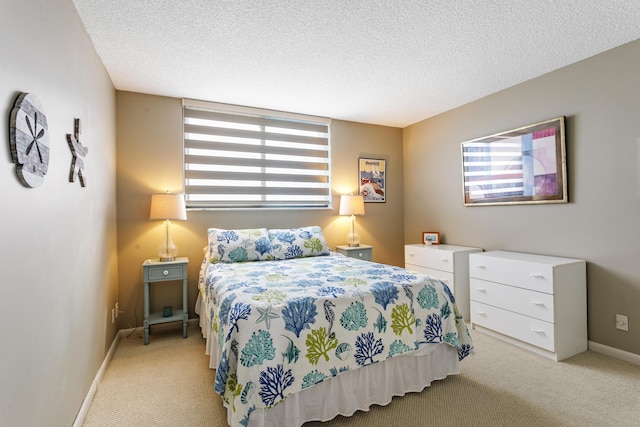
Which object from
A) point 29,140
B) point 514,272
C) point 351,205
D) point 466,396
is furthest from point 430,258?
point 29,140

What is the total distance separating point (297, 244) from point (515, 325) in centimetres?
212

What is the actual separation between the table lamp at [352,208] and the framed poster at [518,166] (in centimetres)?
126

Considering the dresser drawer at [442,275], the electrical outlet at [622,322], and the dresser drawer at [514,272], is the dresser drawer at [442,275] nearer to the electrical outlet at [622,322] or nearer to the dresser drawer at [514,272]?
the dresser drawer at [514,272]

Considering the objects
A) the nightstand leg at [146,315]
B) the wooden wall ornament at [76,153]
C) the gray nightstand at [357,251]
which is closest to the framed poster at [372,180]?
the gray nightstand at [357,251]

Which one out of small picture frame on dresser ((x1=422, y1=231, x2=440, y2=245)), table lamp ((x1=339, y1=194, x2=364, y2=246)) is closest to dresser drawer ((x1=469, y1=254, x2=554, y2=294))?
small picture frame on dresser ((x1=422, y1=231, x2=440, y2=245))

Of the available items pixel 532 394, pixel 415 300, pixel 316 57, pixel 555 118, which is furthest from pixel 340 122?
pixel 532 394

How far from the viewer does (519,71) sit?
2.81m

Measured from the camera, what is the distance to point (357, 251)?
12.7 feet

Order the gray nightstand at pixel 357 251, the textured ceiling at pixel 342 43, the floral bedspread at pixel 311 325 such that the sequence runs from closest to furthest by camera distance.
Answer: the floral bedspread at pixel 311 325 → the textured ceiling at pixel 342 43 → the gray nightstand at pixel 357 251

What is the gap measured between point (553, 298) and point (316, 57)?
8.76 feet

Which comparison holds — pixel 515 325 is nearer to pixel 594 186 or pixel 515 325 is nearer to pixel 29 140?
pixel 594 186

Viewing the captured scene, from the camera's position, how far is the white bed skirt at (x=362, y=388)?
158cm

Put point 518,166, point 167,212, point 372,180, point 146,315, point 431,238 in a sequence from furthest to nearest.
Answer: point 372,180
point 431,238
point 518,166
point 167,212
point 146,315

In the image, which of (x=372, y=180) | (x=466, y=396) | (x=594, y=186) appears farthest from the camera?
(x=372, y=180)
